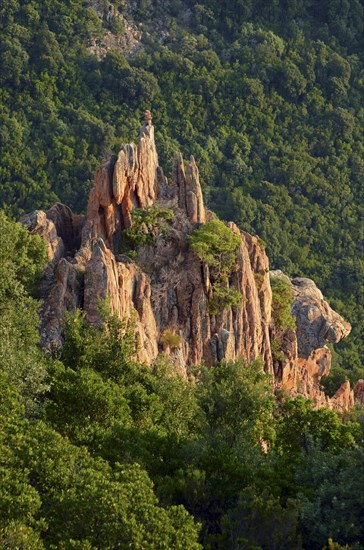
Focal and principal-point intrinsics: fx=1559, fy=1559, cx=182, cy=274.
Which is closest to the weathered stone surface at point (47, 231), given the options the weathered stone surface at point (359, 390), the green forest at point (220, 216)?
the green forest at point (220, 216)

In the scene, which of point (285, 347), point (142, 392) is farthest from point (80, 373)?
point (285, 347)

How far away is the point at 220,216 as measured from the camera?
385 ft

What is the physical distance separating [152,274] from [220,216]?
162 ft

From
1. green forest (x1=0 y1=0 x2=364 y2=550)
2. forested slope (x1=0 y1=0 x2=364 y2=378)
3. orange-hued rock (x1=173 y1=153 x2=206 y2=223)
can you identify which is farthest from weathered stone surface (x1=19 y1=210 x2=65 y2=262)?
forested slope (x1=0 y1=0 x2=364 y2=378)

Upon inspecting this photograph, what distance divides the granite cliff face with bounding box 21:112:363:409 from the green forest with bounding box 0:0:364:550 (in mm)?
1884

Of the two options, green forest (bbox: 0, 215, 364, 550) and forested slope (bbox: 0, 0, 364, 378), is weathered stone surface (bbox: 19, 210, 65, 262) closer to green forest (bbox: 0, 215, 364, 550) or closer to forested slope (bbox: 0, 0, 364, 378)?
green forest (bbox: 0, 215, 364, 550)

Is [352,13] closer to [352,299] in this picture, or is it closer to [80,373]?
[352,299]

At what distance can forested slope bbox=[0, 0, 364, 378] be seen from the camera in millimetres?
118188

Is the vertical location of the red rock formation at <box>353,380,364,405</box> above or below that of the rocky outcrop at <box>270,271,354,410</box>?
below

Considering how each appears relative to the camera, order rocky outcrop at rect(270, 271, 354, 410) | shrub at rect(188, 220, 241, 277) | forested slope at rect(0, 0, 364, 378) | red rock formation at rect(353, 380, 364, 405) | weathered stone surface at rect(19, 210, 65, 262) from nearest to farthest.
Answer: weathered stone surface at rect(19, 210, 65, 262) < shrub at rect(188, 220, 241, 277) < rocky outcrop at rect(270, 271, 354, 410) < red rock formation at rect(353, 380, 364, 405) < forested slope at rect(0, 0, 364, 378)

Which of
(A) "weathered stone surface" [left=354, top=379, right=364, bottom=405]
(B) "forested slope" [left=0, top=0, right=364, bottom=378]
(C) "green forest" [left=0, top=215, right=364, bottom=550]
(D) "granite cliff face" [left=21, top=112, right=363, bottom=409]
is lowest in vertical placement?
(B) "forested slope" [left=0, top=0, right=364, bottom=378]

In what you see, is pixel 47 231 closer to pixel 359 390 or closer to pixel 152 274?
pixel 152 274

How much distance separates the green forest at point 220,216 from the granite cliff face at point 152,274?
6.18ft

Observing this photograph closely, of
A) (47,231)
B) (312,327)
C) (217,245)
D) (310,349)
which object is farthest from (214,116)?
(47,231)
